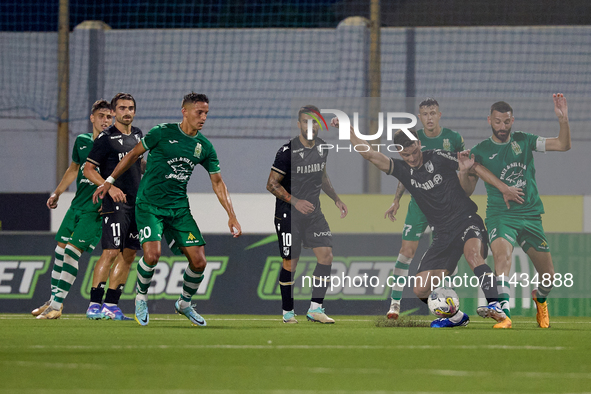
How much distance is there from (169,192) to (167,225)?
30cm

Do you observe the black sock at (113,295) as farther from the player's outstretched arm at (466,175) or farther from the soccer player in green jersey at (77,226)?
the player's outstretched arm at (466,175)

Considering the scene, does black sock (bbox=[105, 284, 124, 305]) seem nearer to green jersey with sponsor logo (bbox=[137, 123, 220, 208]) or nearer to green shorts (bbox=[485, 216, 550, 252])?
green jersey with sponsor logo (bbox=[137, 123, 220, 208])

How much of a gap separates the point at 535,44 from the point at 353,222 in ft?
18.0

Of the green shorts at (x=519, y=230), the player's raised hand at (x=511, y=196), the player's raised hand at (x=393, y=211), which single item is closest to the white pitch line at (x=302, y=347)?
the green shorts at (x=519, y=230)

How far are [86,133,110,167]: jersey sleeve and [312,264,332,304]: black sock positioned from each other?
241 centimetres

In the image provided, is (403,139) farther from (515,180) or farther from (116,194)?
(116,194)

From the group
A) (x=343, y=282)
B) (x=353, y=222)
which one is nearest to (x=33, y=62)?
(x=353, y=222)

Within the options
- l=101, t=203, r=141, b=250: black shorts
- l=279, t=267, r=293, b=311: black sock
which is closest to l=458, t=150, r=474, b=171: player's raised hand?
l=279, t=267, r=293, b=311: black sock

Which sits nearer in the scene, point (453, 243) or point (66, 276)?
point (66, 276)

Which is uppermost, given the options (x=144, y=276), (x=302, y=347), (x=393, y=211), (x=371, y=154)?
(x=371, y=154)

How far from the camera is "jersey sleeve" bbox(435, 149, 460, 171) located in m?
10.1

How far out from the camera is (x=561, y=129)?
995cm

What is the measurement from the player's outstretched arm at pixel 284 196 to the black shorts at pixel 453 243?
137 cm

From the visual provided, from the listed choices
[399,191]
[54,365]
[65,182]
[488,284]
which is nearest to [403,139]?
[399,191]
